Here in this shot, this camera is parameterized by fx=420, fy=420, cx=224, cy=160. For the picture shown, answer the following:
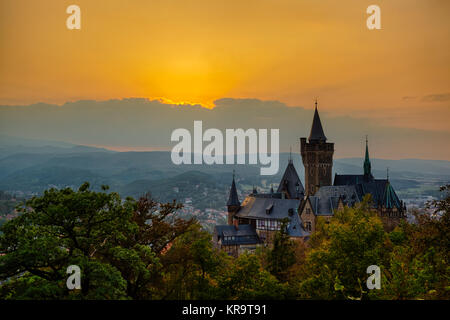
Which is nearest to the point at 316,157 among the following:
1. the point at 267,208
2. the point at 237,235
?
the point at 267,208

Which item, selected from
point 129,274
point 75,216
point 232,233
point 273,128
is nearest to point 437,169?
point 273,128

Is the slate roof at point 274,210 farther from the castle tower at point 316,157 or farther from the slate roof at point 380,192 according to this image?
the castle tower at point 316,157

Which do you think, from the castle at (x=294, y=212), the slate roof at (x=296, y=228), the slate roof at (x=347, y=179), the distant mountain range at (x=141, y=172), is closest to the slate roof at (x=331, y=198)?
the castle at (x=294, y=212)

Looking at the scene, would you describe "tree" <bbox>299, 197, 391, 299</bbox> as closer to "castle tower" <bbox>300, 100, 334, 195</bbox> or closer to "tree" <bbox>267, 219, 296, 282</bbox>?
"tree" <bbox>267, 219, 296, 282</bbox>

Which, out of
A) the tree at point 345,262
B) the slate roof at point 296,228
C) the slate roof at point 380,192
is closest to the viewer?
the tree at point 345,262

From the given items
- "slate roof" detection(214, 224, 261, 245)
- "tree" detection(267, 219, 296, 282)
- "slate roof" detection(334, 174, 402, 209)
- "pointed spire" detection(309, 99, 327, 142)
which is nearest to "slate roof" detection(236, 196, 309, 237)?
"slate roof" detection(214, 224, 261, 245)

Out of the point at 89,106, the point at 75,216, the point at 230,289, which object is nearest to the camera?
the point at 75,216
